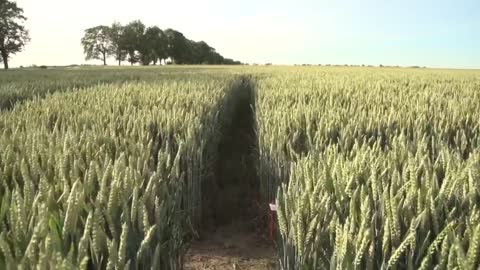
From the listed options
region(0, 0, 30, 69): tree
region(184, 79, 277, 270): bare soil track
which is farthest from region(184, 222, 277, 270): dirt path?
region(0, 0, 30, 69): tree

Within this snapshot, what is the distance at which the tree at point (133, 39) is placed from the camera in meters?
62.0

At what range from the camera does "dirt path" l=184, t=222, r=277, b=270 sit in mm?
3385

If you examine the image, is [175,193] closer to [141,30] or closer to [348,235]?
[348,235]

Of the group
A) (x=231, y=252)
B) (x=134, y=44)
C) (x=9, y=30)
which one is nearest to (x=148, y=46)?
(x=134, y=44)

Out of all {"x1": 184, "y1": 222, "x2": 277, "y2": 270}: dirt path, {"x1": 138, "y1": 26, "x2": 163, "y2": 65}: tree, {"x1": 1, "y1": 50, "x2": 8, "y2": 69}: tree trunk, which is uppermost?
{"x1": 138, "y1": 26, "x2": 163, "y2": 65}: tree

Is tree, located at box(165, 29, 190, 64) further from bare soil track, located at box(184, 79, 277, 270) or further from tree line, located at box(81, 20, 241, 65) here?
bare soil track, located at box(184, 79, 277, 270)

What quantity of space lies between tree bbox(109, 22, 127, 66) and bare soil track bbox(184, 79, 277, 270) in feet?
193

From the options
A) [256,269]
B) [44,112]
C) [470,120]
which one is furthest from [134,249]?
[470,120]

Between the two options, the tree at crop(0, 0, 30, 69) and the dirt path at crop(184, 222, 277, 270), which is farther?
the tree at crop(0, 0, 30, 69)

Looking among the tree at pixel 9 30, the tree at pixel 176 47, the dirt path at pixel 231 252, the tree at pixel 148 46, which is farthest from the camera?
the tree at pixel 176 47

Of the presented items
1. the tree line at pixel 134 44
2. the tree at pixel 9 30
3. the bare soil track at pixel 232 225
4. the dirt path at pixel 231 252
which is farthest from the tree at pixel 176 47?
the dirt path at pixel 231 252

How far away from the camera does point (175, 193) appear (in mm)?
2373

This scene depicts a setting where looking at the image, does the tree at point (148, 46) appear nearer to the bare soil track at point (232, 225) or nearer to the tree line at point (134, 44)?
the tree line at point (134, 44)

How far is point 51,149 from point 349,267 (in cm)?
142
